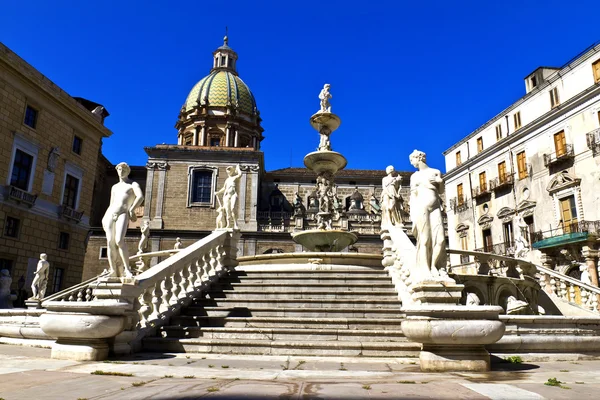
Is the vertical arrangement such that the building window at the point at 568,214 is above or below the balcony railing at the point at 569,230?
above

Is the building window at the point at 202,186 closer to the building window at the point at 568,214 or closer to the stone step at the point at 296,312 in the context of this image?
the building window at the point at 568,214

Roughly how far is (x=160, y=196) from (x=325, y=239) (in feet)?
100

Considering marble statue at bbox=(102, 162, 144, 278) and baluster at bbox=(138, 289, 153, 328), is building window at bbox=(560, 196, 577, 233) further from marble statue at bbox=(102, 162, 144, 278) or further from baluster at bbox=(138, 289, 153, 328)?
marble statue at bbox=(102, 162, 144, 278)

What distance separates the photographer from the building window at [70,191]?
81.8 ft

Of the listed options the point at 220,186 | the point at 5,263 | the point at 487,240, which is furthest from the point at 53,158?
the point at 487,240

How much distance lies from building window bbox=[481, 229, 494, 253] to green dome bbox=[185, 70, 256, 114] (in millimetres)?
30071

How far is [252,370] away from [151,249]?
116ft

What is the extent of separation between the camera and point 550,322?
282 inches

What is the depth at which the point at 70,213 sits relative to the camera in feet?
80.4

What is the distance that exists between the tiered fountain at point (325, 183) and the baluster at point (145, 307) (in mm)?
6371

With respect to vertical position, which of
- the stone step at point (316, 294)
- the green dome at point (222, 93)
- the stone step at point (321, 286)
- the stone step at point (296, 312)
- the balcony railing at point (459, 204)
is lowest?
the stone step at point (296, 312)

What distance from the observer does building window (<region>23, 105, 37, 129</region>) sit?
2234 centimetres

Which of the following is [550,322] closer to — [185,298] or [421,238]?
[421,238]

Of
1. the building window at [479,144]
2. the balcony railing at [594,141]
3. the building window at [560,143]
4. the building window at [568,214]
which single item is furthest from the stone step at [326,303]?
the building window at [479,144]
